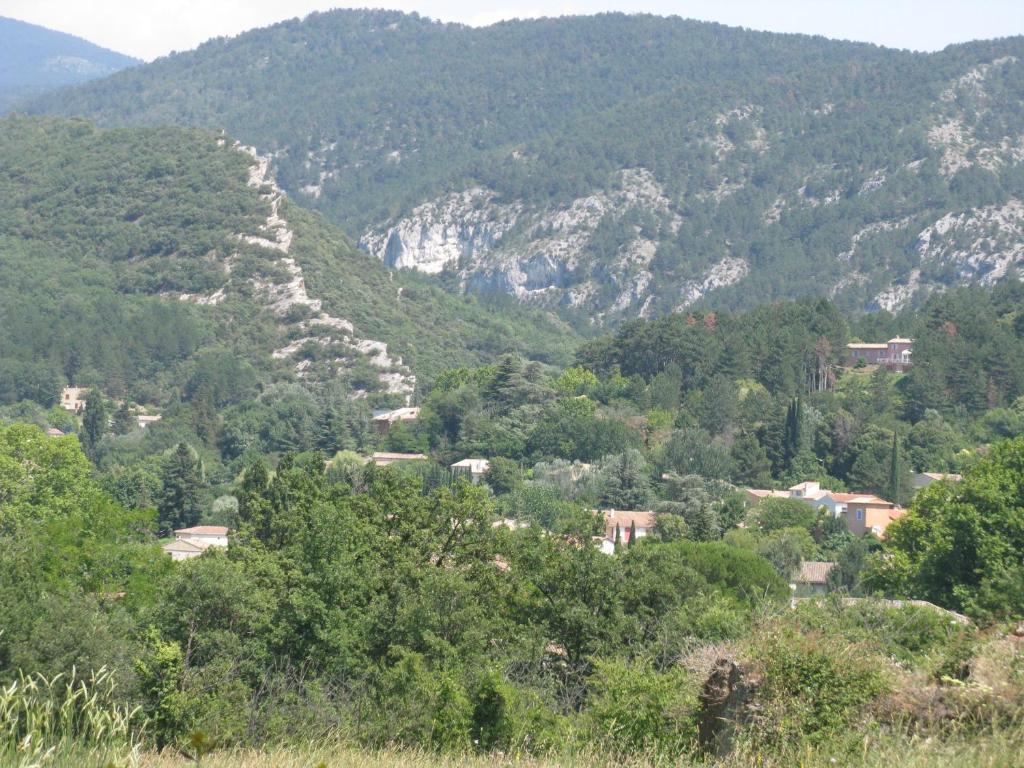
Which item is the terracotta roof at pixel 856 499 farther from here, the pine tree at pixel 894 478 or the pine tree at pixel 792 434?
the pine tree at pixel 792 434

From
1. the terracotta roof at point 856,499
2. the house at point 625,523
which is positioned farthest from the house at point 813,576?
the terracotta roof at point 856,499

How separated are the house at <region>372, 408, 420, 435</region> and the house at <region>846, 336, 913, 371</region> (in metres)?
26.5

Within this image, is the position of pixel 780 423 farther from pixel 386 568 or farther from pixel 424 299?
pixel 424 299

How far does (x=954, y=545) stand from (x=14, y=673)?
2500 cm

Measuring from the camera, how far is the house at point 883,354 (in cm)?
9831

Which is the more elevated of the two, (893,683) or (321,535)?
(893,683)

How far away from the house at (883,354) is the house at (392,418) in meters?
26.5

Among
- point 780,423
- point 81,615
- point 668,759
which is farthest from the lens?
point 780,423

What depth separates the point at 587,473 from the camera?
78.2 metres

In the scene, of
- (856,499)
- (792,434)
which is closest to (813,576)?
(856,499)

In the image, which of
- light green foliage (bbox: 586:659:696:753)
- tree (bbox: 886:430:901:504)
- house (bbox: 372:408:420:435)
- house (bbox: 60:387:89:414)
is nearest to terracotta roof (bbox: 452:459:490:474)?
house (bbox: 372:408:420:435)

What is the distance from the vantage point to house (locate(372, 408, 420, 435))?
9851cm

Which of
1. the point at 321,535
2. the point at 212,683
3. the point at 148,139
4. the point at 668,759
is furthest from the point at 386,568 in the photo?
the point at 148,139

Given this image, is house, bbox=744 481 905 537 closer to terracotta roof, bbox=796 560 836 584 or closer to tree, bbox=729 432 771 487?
tree, bbox=729 432 771 487
